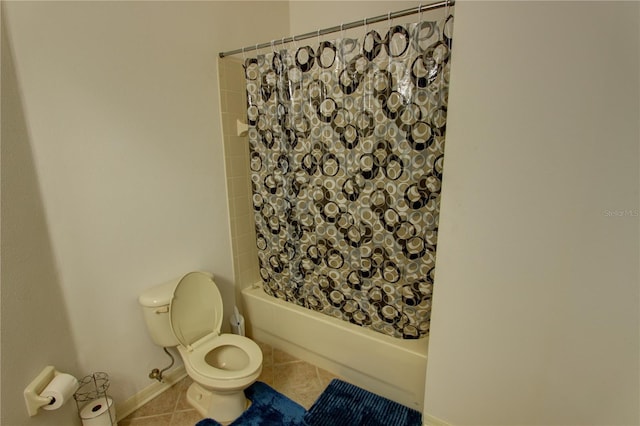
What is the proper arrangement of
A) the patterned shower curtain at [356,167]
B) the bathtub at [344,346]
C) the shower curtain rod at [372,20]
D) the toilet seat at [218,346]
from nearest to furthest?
the shower curtain rod at [372,20]
the patterned shower curtain at [356,167]
the toilet seat at [218,346]
the bathtub at [344,346]

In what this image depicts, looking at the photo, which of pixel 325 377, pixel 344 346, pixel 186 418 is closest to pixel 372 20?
pixel 344 346

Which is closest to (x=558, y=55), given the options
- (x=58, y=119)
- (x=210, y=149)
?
(x=210, y=149)

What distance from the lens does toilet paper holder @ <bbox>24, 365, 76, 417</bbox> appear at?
1193mm

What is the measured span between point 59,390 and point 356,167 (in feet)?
5.30

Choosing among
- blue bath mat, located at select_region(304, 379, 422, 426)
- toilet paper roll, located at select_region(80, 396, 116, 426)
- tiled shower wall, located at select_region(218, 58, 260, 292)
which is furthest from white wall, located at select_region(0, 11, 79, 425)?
blue bath mat, located at select_region(304, 379, 422, 426)

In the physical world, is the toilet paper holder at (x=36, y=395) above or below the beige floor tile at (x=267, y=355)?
above

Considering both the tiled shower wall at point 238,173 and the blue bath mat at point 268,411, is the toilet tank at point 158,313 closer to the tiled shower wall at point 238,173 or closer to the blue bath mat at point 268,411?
the blue bath mat at point 268,411

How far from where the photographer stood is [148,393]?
5.82ft

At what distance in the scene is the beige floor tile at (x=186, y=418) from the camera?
1639 mm

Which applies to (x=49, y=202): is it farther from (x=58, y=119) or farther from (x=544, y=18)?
(x=544, y=18)

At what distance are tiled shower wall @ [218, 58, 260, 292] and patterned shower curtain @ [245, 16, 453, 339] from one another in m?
0.13

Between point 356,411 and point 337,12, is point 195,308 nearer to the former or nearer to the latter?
point 356,411

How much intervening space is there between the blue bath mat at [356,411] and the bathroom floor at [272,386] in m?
0.09

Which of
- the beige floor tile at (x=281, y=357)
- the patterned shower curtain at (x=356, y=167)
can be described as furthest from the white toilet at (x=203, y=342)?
the patterned shower curtain at (x=356, y=167)
